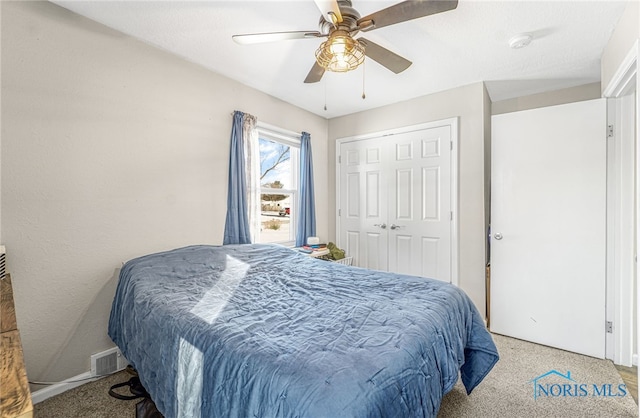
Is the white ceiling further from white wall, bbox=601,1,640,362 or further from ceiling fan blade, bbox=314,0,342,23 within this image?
ceiling fan blade, bbox=314,0,342,23

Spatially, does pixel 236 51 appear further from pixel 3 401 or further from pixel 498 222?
pixel 498 222

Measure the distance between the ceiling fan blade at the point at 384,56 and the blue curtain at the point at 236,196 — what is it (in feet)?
5.08

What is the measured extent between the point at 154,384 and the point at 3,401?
3.10ft

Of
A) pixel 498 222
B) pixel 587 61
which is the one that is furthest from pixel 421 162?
pixel 587 61

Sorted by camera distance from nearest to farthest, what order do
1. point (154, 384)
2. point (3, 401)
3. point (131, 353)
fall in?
point (3, 401) < point (154, 384) < point (131, 353)

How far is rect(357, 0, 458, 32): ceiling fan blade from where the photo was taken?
4.33 feet

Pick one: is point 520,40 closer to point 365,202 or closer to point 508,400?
point 365,202

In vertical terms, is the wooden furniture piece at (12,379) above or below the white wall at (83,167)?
below

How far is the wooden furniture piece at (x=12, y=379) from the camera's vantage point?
1.80ft

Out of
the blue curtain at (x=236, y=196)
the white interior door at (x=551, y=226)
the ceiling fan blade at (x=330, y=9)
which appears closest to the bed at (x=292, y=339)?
the blue curtain at (x=236, y=196)

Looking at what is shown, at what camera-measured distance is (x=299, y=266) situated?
229 centimetres

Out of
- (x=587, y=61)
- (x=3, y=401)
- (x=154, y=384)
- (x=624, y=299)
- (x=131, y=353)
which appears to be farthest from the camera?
(x=587, y=61)

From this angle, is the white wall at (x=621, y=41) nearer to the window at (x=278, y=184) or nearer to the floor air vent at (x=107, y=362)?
the window at (x=278, y=184)

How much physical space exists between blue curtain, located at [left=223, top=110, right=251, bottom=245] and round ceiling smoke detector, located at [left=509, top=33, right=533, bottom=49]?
239 cm
